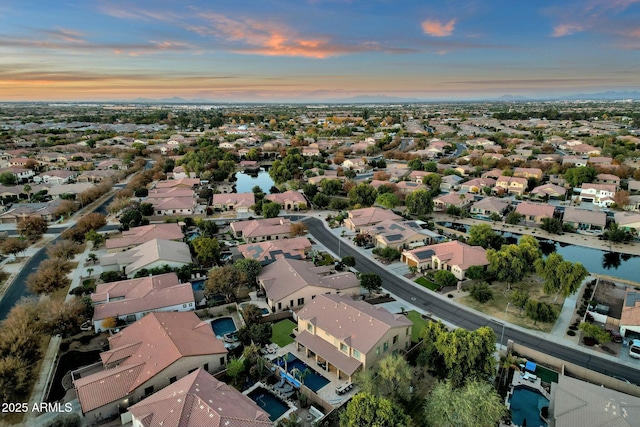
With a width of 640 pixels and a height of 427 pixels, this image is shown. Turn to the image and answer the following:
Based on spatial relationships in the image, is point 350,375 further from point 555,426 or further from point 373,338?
point 555,426

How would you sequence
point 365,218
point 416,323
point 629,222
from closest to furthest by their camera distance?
1. point 416,323
2. point 629,222
3. point 365,218

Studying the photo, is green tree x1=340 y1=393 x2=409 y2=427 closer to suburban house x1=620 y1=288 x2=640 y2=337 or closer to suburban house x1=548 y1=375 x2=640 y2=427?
suburban house x1=548 y1=375 x2=640 y2=427

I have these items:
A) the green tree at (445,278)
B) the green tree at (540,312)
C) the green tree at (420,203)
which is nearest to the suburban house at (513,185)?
the green tree at (420,203)

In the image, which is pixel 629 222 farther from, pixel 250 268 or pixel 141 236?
pixel 141 236

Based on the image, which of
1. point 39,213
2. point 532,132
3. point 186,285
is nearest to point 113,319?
point 186,285

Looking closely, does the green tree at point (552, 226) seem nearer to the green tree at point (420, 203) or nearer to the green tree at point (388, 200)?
the green tree at point (420, 203)

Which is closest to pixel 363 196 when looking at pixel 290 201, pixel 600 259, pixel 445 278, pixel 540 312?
pixel 290 201

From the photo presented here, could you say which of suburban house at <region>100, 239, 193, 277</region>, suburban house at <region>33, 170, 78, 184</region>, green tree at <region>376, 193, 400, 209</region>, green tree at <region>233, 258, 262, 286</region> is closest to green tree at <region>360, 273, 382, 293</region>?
green tree at <region>233, 258, 262, 286</region>
